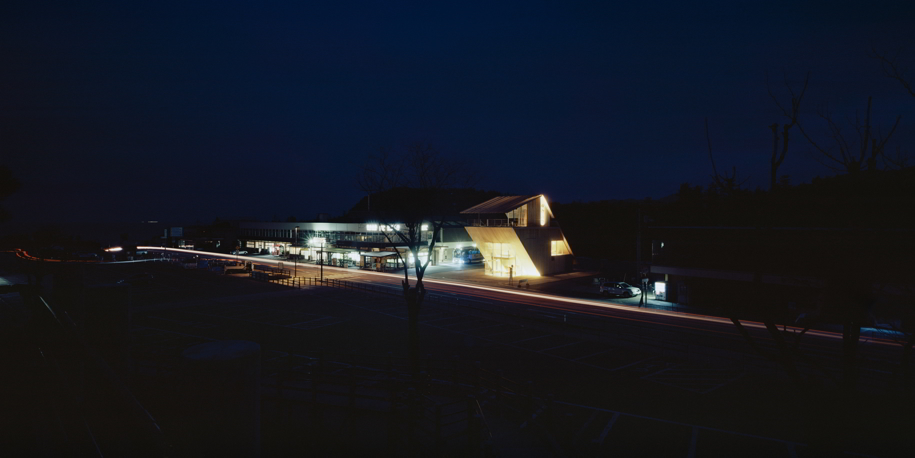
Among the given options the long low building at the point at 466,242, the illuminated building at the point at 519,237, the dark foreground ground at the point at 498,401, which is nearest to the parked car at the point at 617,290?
the long low building at the point at 466,242

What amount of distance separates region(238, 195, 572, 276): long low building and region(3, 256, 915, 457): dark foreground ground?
15.0 meters

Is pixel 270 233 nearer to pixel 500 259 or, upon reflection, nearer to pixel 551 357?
pixel 500 259

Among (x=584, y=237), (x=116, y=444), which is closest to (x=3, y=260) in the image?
(x=116, y=444)

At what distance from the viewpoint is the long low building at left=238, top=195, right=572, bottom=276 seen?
155 feet

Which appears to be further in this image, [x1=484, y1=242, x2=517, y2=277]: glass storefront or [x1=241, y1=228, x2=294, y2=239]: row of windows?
[x1=241, y1=228, x2=294, y2=239]: row of windows

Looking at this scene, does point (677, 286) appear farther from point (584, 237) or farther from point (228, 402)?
point (584, 237)

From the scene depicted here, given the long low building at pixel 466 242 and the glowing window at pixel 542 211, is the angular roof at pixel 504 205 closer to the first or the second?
the long low building at pixel 466 242

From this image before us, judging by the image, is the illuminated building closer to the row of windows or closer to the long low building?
the long low building

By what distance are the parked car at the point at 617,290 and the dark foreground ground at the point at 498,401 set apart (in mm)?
15220

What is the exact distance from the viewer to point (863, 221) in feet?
15.4

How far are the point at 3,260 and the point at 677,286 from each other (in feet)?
202

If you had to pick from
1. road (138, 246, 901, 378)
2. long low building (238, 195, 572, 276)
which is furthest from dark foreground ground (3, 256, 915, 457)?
long low building (238, 195, 572, 276)

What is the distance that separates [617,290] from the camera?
3578 cm

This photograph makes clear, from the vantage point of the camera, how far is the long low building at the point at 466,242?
4719 centimetres
